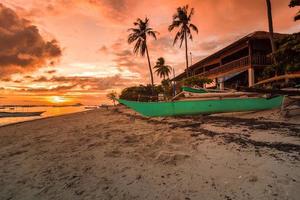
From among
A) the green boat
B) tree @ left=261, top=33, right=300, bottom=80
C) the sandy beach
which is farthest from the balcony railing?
the sandy beach

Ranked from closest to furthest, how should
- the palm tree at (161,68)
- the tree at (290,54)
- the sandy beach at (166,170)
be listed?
the sandy beach at (166,170) < the tree at (290,54) < the palm tree at (161,68)

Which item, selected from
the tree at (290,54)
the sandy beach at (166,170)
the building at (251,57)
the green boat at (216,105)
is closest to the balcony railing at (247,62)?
the building at (251,57)

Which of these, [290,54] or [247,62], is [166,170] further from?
[247,62]

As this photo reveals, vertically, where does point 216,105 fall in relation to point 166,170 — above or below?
above

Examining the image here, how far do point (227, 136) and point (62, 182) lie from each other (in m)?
3.58

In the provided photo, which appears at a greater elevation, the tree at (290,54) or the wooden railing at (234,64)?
the wooden railing at (234,64)

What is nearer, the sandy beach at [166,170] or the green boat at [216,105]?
the sandy beach at [166,170]

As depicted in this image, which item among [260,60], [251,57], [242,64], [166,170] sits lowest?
[166,170]

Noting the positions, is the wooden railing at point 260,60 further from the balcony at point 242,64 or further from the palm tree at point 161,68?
the palm tree at point 161,68

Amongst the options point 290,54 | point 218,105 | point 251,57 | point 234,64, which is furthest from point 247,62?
point 218,105

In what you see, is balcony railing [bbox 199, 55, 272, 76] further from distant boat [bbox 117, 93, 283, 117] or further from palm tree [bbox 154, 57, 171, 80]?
palm tree [bbox 154, 57, 171, 80]

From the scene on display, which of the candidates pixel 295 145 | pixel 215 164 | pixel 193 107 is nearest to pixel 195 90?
pixel 193 107

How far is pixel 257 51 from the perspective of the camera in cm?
1638

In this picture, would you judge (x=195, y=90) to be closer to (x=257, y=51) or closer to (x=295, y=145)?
(x=295, y=145)
